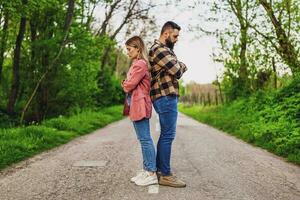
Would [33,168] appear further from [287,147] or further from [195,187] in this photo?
[287,147]

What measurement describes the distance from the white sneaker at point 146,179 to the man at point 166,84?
0.10m

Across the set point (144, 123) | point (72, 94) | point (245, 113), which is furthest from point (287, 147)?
point (72, 94)

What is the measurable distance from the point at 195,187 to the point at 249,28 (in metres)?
12.9

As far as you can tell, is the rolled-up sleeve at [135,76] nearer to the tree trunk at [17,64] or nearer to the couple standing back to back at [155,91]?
the couple standing back to back at [155,91]

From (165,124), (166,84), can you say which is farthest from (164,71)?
(165,124)

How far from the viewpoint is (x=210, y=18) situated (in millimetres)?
20094

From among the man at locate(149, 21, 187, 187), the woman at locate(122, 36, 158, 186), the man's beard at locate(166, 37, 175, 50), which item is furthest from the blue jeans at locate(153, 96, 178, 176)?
the man's beard at locate(166, 37, 175, 50)

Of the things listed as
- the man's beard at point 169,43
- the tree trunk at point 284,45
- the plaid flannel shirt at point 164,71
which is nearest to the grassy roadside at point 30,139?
the plaid flannel shirt at point 164,71

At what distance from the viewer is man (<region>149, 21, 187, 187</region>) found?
19.1ft

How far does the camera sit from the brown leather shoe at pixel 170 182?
5.84m

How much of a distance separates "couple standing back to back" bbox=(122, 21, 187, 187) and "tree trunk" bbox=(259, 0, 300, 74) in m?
10.3

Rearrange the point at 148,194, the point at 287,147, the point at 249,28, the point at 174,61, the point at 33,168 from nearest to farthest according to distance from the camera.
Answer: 1. the point at 148,194
2. the point at 174,61
3. the point at 33,168
4. the point at 287,147
5. the point at 249,28

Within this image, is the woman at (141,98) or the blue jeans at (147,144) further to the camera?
the blue jeans at (147,144)

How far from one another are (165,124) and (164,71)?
0.71 m
